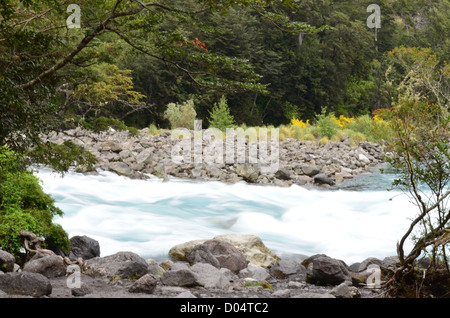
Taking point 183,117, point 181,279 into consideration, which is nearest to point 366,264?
point 181,279

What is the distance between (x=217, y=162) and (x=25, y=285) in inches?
456

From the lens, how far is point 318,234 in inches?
341

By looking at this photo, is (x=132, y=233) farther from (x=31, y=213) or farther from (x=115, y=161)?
(x=115, y=161)

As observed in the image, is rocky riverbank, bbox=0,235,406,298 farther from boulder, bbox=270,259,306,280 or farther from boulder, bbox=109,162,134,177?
boulder, bbox=109,162,134,177

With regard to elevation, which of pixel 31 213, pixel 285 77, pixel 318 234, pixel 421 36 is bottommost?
pixel 318 234

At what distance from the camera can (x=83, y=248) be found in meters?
5.98

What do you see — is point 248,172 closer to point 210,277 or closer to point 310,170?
point 310,170

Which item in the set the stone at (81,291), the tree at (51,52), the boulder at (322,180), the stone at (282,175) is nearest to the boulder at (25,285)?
the stone at (81,291)

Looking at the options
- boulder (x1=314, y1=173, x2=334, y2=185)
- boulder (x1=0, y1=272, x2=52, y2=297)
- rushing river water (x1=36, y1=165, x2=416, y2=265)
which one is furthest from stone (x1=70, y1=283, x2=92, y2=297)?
boulder (x1=314, y1=173, x2=334, y2=185)

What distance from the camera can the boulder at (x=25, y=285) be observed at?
3852mm

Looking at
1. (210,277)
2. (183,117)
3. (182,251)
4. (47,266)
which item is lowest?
(182,251)

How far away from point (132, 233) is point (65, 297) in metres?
4.03

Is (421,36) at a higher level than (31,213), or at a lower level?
higher
